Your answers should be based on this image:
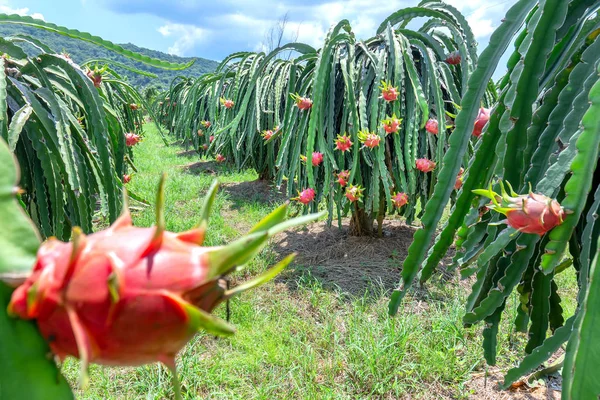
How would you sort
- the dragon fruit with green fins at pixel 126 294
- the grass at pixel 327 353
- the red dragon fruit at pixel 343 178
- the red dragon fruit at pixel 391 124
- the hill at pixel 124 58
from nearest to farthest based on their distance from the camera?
the dragon fruit with green fins at pixel 126 294
the grass at pixel 327 353
the red dragon fruit at pixel 391 124
the red dragon fruit at pixel 343 178
the hill at pixel 124 58

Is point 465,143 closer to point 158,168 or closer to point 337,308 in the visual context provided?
point 337,308

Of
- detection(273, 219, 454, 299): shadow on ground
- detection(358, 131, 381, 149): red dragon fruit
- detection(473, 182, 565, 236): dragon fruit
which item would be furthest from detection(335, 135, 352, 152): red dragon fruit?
detection(473, 182, 565, 236): dragon fruit

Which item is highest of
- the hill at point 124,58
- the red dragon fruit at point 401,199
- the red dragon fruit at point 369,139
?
the hill at point 124,58

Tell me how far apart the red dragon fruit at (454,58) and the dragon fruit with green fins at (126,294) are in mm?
2288

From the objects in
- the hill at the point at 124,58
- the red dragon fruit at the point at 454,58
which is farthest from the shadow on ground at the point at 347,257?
the hill at the point at 124,58

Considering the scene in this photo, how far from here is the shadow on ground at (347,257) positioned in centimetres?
216

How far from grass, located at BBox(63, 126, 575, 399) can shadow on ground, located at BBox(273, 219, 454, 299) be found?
0.34ft

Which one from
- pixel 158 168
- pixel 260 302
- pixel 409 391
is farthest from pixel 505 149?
pixel 158 168

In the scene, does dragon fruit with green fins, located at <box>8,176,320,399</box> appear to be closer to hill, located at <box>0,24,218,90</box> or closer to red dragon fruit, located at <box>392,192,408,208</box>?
red dragon fruit, located at <box>392,192,408,208</box>

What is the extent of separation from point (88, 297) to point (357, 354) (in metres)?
1.46

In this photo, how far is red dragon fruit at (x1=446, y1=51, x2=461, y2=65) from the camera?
2.23 meters

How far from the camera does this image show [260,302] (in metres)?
2.02

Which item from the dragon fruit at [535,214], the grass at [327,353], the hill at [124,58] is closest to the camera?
the dragon fruit at [535,214]

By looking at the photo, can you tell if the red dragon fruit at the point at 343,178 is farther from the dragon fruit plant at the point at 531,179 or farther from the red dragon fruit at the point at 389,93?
the dragon fruit plant at the point at 531,179
